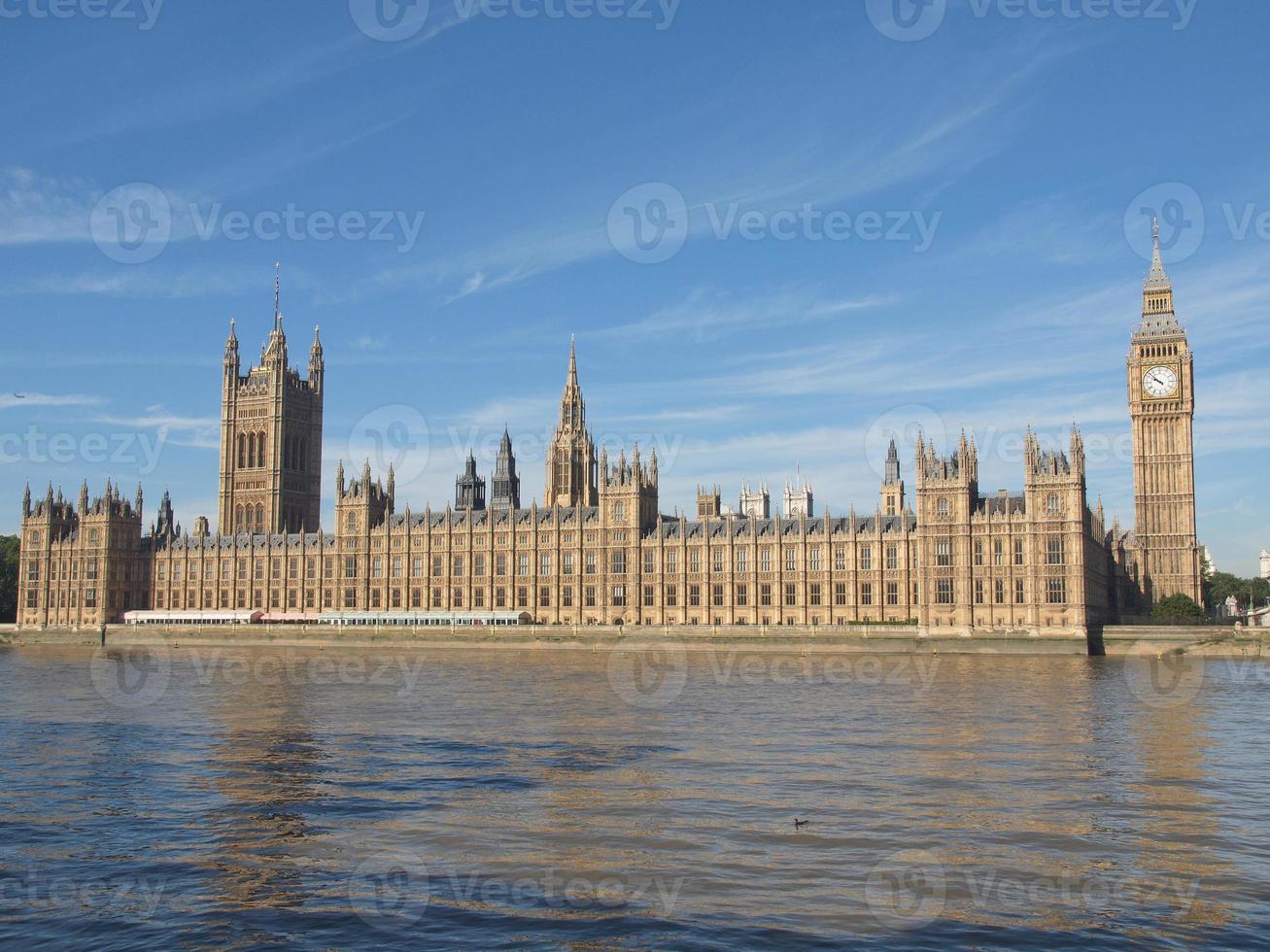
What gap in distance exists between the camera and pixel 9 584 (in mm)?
165000

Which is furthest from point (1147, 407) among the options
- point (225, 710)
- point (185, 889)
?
point (185, 889)

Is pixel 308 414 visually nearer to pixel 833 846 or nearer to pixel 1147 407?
pixel 1147 407

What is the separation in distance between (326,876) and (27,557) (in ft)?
493

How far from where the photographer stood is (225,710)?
2115 inches

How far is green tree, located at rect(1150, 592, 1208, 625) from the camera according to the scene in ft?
364

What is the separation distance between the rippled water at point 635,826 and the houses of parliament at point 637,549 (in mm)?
50030

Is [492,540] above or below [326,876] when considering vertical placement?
above

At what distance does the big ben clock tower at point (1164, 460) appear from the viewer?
439 feet

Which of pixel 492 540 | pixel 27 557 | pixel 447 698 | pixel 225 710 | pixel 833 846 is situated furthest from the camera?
pixel 27 557

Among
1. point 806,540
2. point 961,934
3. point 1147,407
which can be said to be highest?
point 1147,407

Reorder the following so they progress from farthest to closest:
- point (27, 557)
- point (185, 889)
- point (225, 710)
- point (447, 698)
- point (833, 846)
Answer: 1. point (27, 557)
2. point (447, 698)
3. point (225, 710)
4. point (833, 846)
5. point (185, 889)
